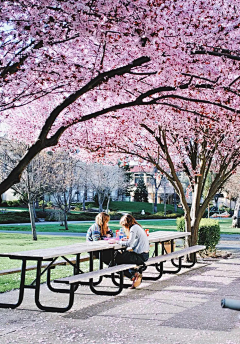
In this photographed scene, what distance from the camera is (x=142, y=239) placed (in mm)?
8211

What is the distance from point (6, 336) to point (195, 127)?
7.30 m

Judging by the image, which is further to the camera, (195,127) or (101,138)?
(101,138)

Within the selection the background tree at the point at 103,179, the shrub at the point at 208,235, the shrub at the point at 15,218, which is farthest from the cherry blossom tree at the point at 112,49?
the background tree at the point at 103,179

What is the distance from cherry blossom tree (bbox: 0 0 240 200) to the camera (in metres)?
6.11

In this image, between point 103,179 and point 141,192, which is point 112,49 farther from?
point 141,192

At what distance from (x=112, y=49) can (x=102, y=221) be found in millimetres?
3414

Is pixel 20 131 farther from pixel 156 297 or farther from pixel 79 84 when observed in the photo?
pixel 156 297

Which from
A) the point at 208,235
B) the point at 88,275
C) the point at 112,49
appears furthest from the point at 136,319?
the point at 208,235

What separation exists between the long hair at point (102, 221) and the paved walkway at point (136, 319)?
4.55 ft

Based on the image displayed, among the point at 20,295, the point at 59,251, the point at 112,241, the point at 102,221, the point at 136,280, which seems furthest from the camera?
the point at 102,221

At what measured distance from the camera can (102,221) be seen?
9.15 meters

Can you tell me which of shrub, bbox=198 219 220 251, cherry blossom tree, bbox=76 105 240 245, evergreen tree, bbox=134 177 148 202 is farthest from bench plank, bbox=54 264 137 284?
evergreen tree, bbox=134 177 148 202

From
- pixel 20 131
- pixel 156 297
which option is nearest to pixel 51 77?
pixel 156 297

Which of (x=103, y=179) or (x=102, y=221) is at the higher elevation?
(x=103, y=179)
